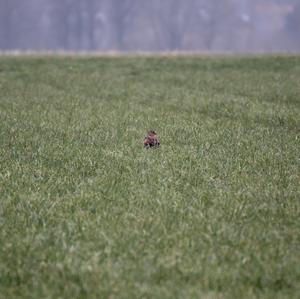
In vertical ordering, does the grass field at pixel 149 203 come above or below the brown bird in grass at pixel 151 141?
below

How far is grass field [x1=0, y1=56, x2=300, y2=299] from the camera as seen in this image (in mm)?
5801

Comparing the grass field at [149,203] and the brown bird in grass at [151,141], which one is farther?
the brown bird in grass at [151,141]

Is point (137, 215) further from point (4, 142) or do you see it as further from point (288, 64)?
point (288, 64)

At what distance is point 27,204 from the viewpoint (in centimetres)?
816

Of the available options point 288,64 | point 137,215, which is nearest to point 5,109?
point 137,215

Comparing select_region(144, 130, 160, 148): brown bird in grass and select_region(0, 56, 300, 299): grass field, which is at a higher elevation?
select_region(144, 130, 160, 148): brown bird in grass

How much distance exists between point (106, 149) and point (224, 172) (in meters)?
3.43

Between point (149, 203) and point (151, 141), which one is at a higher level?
point (151, 141)

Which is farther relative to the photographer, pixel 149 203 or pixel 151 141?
pixel 151 141

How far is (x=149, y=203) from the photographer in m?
8.20

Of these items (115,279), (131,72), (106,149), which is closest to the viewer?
(115,279)

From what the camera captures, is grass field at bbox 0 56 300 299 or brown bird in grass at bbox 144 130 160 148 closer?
grass field at bbox 0 56 300 299

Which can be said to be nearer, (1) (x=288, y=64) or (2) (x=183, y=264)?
(2) (x=183, y=264)

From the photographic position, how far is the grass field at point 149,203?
5801 mm
